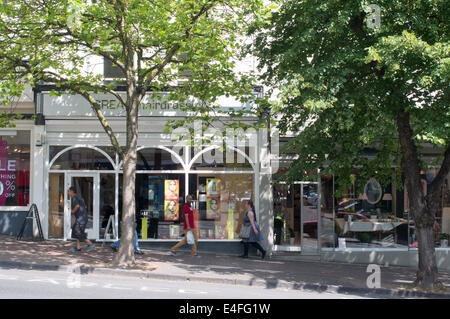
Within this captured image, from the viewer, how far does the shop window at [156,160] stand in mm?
15781

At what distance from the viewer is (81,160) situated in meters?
16.1

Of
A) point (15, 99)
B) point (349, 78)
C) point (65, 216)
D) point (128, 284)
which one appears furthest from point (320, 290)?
point (15, 99)

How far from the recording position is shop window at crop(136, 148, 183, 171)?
621 inches

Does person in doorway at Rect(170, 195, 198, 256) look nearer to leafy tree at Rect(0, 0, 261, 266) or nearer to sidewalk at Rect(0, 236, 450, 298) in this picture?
sidewalk at Rect(0, 236, 450, 298)

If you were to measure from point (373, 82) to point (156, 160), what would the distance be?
26.0ft

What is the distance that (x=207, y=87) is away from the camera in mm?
12656

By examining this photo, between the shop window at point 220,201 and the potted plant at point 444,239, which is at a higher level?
the shop window at point 220,201

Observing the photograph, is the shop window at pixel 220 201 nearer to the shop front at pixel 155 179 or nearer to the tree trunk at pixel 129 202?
the shop front at pixel 155 179

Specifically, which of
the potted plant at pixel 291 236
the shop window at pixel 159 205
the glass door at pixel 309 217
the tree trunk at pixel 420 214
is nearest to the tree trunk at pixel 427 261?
the tree trunk at pixel 420 214

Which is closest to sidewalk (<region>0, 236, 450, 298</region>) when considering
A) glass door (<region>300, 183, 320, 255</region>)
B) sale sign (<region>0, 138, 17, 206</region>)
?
glass door (<region>300, 183, 320, 255</region>)

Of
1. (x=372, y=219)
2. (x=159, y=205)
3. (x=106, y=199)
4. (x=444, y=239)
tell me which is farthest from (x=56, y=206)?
(x=444, y=239)

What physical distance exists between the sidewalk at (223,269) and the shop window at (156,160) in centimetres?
278

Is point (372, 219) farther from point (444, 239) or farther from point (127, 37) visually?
point (127, 37)

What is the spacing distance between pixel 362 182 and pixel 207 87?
4.80m
